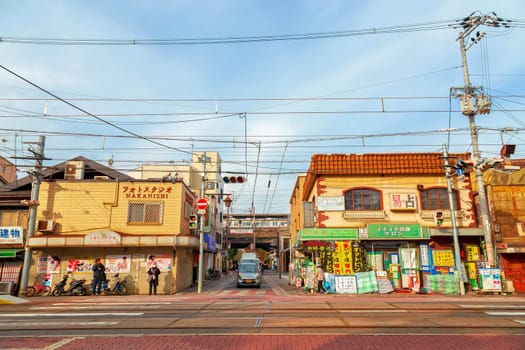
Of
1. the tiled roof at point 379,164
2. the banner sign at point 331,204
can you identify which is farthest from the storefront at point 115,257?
the tiled roof at point 379,164

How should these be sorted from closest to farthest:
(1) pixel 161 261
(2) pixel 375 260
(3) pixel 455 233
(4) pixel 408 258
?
(3) pixel 455 233
(4) pixel 408 258
(2) pixel 375 260
(1) pixel 161 261

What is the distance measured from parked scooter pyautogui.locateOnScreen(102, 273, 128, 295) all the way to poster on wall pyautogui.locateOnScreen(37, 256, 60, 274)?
3.29 metres

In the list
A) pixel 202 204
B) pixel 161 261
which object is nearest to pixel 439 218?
pixel 202 204

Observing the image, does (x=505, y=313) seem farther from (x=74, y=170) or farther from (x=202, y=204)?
(x=74, y=170)

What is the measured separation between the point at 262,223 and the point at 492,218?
5512 cm

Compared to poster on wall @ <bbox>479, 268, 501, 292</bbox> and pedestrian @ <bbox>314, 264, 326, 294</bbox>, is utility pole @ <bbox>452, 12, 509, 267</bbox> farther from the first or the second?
pedestrian @ <bbox>314, 264, 326, 294</bbox>

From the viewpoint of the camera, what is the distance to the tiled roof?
73.6ft

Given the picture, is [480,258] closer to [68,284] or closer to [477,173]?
[477,173]

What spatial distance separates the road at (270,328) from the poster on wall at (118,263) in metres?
8.33

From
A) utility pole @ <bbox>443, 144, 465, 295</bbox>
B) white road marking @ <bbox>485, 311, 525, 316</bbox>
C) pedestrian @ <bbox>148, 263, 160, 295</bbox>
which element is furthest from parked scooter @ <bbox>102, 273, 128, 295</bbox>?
utility pole @ <bbox>443, 144, 465, 295</bbox>

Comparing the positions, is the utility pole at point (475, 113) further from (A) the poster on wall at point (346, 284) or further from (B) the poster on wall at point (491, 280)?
(A) the poster on wall at point (346, 284)

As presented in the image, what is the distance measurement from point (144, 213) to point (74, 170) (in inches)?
265

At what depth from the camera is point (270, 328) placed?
364 inches

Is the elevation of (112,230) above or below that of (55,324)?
above
